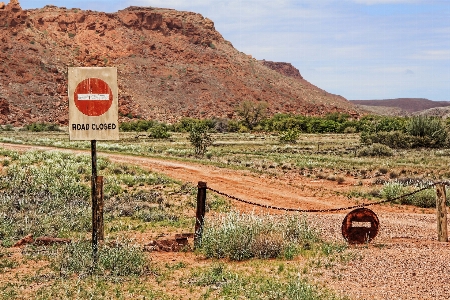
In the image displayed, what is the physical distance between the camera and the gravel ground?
812cm

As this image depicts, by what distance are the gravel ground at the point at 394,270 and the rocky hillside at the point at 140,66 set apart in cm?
8164

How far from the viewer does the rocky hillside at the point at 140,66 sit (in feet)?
313

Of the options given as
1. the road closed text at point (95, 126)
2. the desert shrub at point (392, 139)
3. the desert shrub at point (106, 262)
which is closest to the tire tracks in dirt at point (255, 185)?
the desert shrub at point (106, 262)

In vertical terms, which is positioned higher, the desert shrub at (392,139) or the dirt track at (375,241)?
the desert shrub at (392,139)

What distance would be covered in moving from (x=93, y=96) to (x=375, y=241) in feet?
21.7

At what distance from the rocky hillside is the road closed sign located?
8090cm

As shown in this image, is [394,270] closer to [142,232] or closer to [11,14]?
[142,232]

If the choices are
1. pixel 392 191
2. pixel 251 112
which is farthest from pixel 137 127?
pixel 392 191

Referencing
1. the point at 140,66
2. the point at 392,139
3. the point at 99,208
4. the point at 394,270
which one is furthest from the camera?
the point at 140,66

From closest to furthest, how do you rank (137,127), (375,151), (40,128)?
(375,151)
(40,128)
(137,127)

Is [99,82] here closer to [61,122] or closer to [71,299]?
[71,299]

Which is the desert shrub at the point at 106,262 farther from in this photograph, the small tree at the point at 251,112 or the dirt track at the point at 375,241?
the small tree at the point at 251,112

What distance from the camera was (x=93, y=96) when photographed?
9.62m

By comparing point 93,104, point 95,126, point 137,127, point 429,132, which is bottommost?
point 137,127
